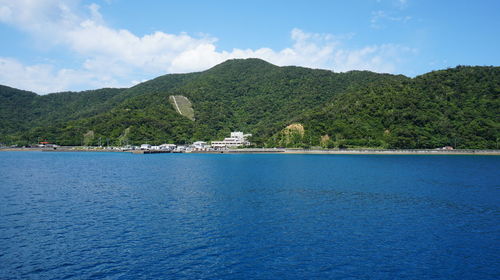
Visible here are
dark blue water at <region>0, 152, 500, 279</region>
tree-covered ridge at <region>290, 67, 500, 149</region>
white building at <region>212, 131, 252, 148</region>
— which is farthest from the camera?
white building at <region>212, 131, 252, 148</region>

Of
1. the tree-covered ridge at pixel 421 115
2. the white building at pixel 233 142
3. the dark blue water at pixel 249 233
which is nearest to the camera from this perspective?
the dark blue water at pixel 249 233

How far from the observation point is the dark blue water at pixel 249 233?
64.5ft

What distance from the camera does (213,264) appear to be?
66.5 feet

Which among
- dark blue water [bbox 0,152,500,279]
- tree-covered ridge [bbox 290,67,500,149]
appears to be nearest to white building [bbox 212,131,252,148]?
tree-covered ridge [bbox 290,67,500,149]

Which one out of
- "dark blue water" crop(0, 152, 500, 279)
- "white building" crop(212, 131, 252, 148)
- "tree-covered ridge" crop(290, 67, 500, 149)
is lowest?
"dark blue water" crop(0, 152, 500, 279)

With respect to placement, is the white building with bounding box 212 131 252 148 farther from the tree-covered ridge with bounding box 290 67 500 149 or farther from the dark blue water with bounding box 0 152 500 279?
the dark blue water with bounding box 0 152 500 279

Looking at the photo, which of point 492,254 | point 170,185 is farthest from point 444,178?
point 170,185

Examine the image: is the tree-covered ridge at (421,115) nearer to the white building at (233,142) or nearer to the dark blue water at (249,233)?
the white building at (233,142)

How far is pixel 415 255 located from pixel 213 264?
13267 mm

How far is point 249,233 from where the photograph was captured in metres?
26.6

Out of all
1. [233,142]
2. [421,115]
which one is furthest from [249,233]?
[233,142]

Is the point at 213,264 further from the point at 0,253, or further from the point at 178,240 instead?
the point at 0,253

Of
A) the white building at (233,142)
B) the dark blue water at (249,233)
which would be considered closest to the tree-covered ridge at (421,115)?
the white building at (233,142)

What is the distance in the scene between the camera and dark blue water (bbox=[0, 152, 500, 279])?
19.7 m
